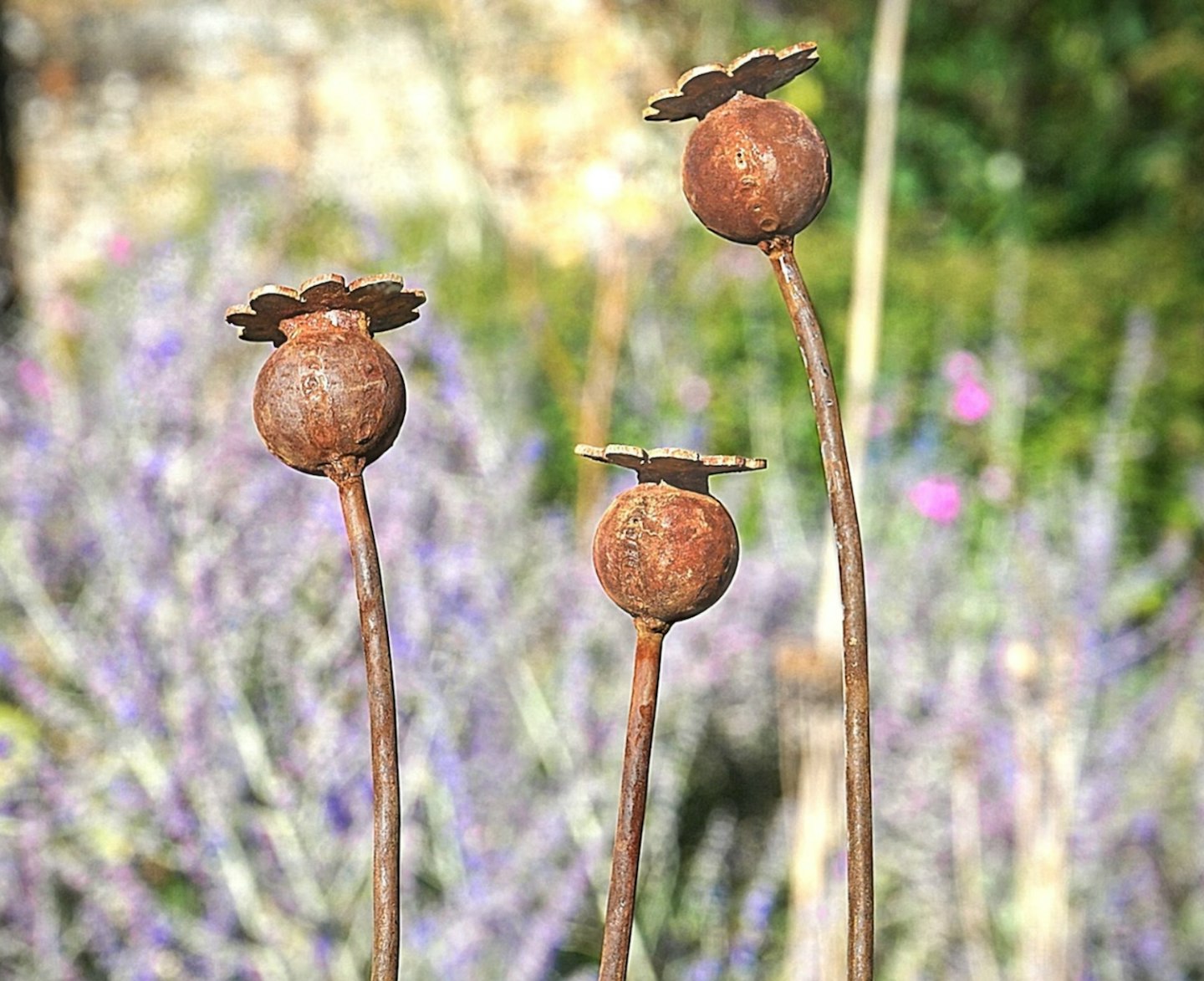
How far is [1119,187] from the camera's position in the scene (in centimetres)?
607

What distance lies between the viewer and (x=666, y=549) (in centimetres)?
44

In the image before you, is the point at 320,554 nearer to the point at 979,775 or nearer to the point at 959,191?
the point at 979,775

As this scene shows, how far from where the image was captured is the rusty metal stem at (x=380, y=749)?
0.42m

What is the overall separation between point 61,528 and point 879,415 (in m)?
1.53

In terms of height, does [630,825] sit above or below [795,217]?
below

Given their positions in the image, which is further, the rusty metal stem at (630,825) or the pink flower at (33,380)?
the pink flower at (33,380)

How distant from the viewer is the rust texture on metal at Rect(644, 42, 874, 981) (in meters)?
0.43

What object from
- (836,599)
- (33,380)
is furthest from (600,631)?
(33,380)

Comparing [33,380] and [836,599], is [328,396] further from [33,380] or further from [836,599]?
[33,380]

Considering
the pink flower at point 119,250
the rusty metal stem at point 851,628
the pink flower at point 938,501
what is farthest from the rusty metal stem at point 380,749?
the pink flower at point 119,250

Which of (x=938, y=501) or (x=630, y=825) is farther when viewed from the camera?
(x=938, y=501)

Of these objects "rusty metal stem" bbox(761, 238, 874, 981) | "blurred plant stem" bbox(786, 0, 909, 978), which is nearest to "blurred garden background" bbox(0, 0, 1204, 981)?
"blurred plant stem" bbox(786, 0, 909, 978)

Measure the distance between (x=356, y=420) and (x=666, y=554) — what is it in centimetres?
10

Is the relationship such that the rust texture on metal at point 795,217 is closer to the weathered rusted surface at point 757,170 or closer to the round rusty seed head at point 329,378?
the weathered rusted surface at point 757,170
